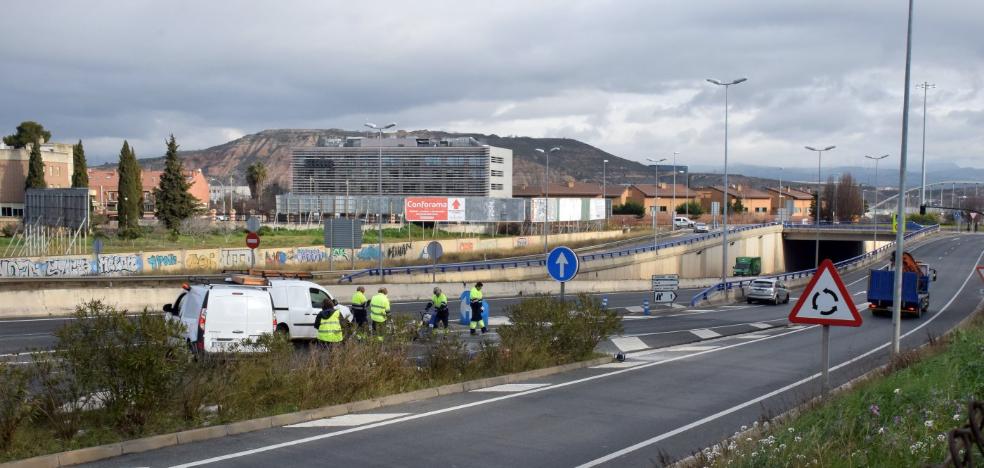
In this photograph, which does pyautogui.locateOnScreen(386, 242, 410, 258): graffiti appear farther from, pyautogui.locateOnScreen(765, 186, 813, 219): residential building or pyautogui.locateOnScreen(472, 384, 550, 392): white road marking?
pyautogui.locateOnScreen(765, 186, 813, 219): residential building

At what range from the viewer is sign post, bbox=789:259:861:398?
11008mm

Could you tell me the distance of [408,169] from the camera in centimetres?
12281

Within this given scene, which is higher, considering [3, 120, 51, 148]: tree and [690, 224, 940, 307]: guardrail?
[3, 120, 51, 148]: tree

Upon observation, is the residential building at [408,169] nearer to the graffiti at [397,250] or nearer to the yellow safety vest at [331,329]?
the graffiti at [397,250]

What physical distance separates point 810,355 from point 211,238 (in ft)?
178

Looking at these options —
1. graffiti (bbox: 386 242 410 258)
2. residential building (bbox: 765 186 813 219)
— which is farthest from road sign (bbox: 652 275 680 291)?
residential building (bbox: 765 186 813 219)

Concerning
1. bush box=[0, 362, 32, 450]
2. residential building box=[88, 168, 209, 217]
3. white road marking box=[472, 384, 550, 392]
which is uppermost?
residential building box=[88, 168, 209, 217]

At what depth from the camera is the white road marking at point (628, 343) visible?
2357 cm

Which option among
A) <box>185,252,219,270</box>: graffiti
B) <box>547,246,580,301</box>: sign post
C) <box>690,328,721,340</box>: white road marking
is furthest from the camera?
<box>185,252,219,270</box>: graffiti

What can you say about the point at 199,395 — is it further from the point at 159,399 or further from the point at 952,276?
the point at 952,276

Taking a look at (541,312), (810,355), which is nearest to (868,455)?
(541,312)

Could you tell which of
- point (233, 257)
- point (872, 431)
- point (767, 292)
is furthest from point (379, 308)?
point (233, 257)

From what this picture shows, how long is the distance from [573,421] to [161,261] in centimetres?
4227

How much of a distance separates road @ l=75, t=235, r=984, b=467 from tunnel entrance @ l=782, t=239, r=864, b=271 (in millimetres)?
79240
